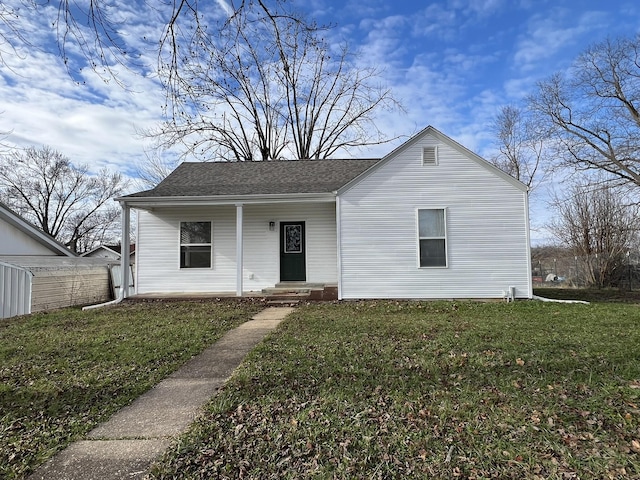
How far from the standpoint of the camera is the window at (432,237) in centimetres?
992

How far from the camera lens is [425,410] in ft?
11.0

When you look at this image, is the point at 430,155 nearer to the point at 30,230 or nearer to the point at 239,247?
the point at 239,247

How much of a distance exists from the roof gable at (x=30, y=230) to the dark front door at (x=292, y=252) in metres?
11.3

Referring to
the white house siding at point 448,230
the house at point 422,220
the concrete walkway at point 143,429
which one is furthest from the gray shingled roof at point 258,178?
the concrete walkway at point 143,429

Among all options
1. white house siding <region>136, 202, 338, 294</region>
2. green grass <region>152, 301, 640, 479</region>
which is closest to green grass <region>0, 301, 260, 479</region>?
green grass <region>152, 301, 640, 479</region>

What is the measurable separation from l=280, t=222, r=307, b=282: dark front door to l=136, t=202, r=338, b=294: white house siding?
0.54ft

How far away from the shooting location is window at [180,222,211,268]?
1176cm

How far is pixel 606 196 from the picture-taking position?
18.1m

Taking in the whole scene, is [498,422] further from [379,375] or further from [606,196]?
[606,196]

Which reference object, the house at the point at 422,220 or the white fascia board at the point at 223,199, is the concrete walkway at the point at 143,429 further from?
the white fascia board at the point at 223,199

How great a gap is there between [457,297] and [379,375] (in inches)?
251

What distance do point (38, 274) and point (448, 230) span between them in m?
12.2

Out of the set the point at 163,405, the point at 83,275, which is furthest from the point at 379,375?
the point at 83,275

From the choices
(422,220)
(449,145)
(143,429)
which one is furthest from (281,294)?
(143,429)
